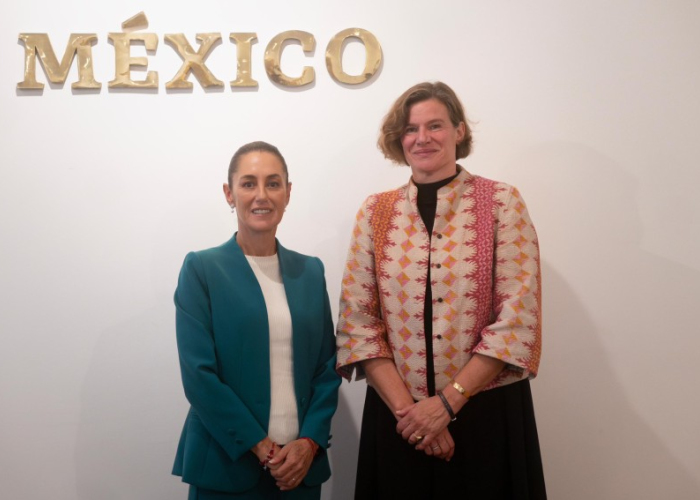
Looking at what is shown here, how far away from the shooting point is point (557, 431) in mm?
2266

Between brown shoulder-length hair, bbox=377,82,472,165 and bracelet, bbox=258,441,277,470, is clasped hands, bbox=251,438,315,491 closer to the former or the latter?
bracelet, bbox=258,441,277,470

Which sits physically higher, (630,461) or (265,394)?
(265,394)

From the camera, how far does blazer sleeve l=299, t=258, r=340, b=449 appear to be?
1.67 metres

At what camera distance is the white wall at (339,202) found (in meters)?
2.26

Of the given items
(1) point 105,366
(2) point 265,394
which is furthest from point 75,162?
(2) point 265,394

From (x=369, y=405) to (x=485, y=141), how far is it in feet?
3.51

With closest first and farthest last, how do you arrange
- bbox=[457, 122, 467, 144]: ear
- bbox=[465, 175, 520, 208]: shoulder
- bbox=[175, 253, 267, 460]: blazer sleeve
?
bbox=[175, 253, 267, 460]: blazer sleeve → bbox=[465, 175, 520, 208]: shoulder → bbox=[457, 122, 467, 144]: ear

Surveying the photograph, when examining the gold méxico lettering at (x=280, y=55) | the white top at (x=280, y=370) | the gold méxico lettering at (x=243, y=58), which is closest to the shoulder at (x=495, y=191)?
the white top at (x=280, y=370)

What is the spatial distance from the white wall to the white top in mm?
592

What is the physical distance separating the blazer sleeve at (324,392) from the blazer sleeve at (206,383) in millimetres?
131

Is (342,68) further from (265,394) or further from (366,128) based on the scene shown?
(265,394)

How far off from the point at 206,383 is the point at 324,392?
327 millimetres

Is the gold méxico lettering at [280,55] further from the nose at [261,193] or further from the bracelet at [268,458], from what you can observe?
→ the bracelet at [268,458]

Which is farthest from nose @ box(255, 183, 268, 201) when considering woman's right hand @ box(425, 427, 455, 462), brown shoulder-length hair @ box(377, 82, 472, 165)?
woman's right hand @ box(425, 427, 455, 462)
